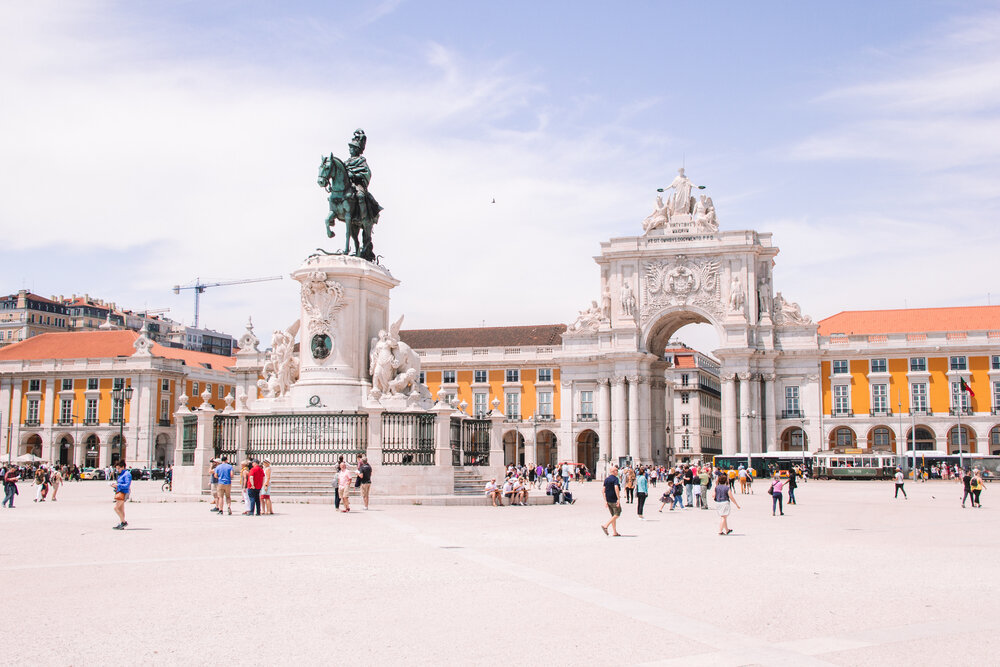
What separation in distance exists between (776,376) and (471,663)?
68.0 metres

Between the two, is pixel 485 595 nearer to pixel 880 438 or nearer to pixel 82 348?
pixel 880 438

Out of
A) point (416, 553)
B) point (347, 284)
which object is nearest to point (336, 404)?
point (347, 284)

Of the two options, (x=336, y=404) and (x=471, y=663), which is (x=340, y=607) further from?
(x=336, y=404)

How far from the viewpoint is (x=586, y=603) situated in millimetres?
10094

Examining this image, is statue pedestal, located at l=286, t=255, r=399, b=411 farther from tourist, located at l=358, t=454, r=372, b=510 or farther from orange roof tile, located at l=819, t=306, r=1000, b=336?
orange roof tile, located at l=819, t=306, r=1000, b=336

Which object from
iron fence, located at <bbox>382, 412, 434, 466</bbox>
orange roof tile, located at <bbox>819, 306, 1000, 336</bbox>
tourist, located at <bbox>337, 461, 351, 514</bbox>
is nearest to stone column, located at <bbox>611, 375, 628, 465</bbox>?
orange roof tile, located at <bbox>819, 306, 1000, 336</bbox>

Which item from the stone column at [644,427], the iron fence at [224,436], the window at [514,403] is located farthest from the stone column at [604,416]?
the iron fence at [224,436]

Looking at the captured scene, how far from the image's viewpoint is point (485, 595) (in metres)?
10.5

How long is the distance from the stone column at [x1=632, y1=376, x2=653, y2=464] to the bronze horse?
4789 cm

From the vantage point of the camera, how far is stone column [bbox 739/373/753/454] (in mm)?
70312

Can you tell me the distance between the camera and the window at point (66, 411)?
252 feet

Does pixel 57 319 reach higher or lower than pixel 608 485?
higher

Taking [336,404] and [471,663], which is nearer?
[471,663]

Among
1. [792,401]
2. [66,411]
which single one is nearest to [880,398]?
[792,401]
